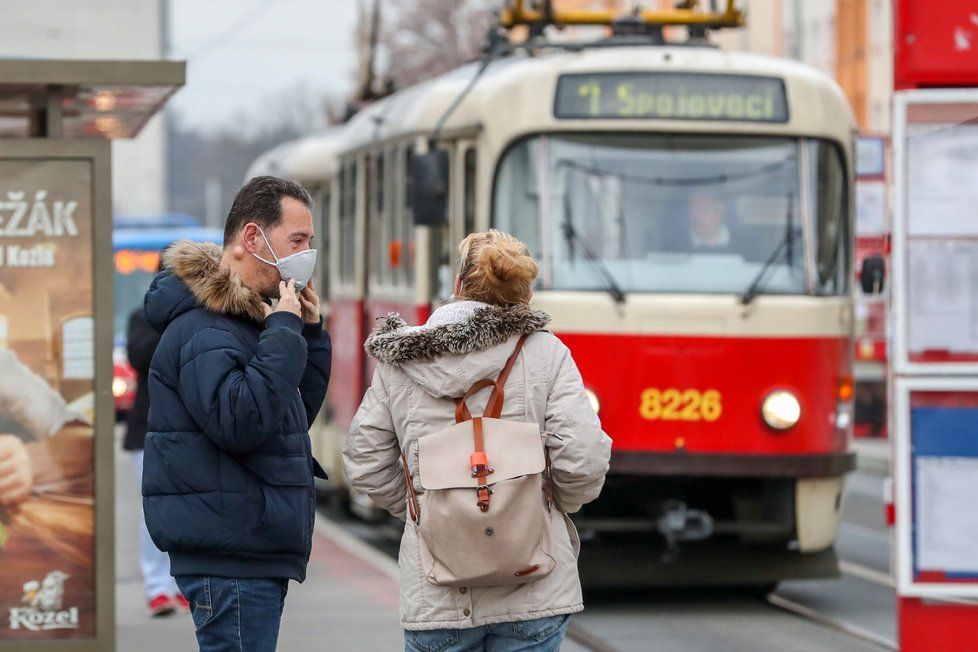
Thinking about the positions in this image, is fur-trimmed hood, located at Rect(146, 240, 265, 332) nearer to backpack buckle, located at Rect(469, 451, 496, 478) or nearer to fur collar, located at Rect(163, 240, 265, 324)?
fur collar, located at Rect(163, 240, 265, 324)

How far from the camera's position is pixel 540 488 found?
14.8ft

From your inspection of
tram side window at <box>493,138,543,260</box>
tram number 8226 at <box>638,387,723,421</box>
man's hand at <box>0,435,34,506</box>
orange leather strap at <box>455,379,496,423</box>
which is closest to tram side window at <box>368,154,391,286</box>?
tram side window at <box>493,138,543,260</box>

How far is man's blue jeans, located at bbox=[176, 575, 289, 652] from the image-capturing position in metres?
4.51

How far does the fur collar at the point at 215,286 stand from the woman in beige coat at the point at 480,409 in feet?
1.05

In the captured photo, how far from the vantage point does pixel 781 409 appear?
9.86m

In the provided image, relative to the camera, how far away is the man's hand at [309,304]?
15.8 ft

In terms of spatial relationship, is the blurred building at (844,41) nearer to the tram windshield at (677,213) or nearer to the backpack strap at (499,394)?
the tram windshield at (677,213)

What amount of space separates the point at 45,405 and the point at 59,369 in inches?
5.9

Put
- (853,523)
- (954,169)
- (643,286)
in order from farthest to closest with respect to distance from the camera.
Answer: (853,523)
(643,286)
(954,169)

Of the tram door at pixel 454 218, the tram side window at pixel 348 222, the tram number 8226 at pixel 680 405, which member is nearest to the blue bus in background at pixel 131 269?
the tram side window at pixel 348 222

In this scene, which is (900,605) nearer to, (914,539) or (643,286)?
(914,539)

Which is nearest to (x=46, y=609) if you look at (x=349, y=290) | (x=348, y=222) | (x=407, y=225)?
(x=407, y=225)

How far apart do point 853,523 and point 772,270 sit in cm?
570

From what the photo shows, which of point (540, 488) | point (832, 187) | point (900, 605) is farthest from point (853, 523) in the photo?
point (540, 488)
